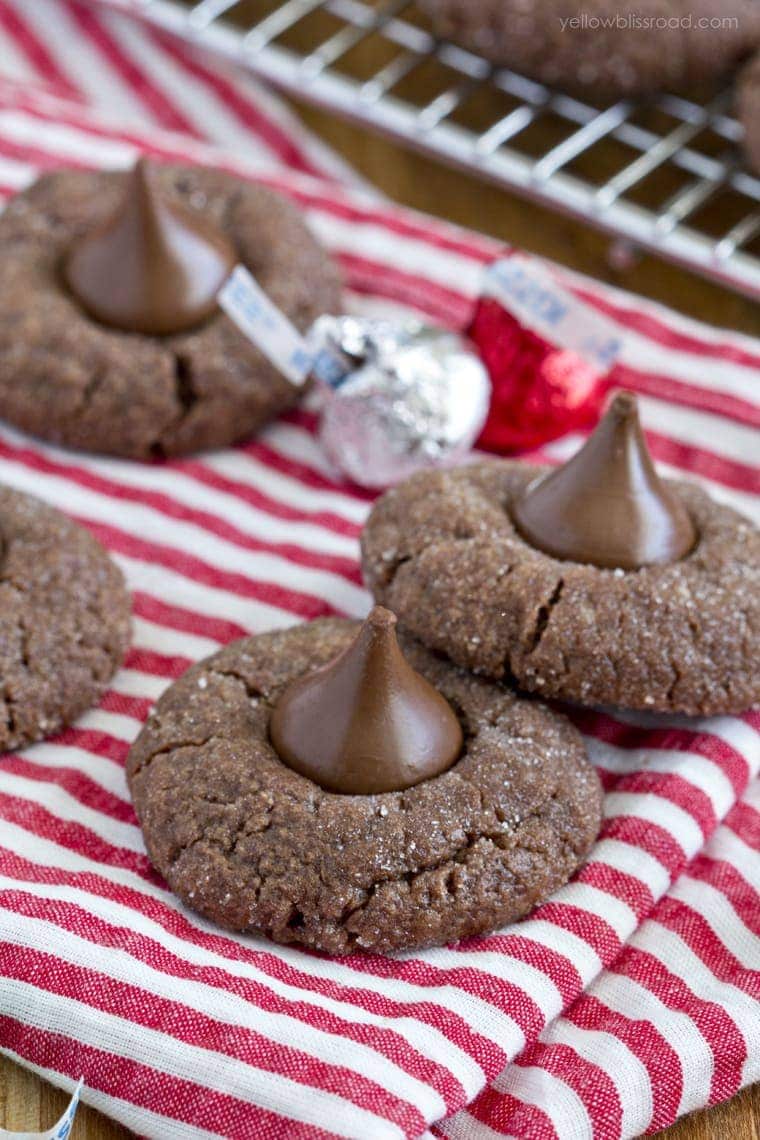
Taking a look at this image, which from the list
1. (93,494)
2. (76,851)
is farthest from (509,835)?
(93,494)

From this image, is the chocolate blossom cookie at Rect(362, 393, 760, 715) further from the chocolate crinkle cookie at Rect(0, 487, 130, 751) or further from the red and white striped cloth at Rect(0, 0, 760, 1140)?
the chocolate crinkle cookie at Rect(0, 487, 130, 751)

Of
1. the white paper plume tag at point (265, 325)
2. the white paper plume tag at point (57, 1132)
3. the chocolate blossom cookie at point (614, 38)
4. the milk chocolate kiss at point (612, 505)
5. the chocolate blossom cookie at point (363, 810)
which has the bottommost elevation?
the white paper plume tag at point (57, 1132)

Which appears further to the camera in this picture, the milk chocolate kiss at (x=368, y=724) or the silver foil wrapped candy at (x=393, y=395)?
the silver foil wrapped candy at (x=393, y=395)

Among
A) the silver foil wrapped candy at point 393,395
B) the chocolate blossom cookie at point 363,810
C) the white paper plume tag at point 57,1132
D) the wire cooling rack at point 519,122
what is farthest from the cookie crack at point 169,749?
the wire cooling rack at point 519,122

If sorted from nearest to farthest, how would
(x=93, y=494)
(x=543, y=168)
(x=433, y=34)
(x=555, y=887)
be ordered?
(x=555, y=887), (x=93, y=494), (x=543, y=168), (x=433, y=34)

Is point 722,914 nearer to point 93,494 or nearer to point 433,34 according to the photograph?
→ point 93,494

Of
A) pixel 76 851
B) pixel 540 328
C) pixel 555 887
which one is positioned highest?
pixel 540 328

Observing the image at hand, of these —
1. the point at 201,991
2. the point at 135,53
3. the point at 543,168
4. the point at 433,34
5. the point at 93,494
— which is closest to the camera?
the point at 201,991

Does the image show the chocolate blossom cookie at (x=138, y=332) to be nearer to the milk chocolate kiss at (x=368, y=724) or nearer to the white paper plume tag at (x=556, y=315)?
the white paper plume tag at (x=556, y=315)
